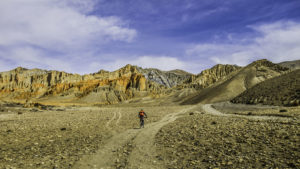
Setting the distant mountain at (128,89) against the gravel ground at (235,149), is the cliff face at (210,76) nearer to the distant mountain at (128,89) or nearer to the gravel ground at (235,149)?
the distant mountain at (128,89)

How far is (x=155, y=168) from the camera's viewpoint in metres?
10.1

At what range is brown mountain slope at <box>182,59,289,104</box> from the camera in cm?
9607

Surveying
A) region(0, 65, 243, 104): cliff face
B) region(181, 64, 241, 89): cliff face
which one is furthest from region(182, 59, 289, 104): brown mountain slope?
region(0, 65, 243, 104): cliff face

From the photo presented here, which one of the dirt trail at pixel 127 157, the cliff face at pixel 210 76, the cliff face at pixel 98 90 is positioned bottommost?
the dirt trail at pixel 127 157

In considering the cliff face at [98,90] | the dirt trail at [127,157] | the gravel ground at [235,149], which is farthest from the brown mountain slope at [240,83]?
the dirt trail at [127,157]

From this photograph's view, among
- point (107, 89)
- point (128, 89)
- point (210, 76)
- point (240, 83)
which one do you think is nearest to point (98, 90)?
point (107, 89)

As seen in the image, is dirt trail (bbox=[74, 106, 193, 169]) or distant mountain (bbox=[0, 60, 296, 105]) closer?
dirt trail (bbox=[74, 106, 193, 169])

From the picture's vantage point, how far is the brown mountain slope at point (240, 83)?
315 feet

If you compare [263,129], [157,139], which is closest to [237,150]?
[263,129]

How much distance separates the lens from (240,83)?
351ft

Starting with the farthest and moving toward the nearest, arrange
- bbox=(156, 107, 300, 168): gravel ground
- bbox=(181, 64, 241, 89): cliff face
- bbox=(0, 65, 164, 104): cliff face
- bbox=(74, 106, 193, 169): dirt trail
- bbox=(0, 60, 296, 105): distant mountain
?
bbox=(0, 65, 164, 104): cliff face
bbox=(181, 64, 241, 89): cliff face
bbox=(0, 60, 296, 105): distant mountain
bbox=(74, 106, 193, 169): dirt trail
bbox=(156, 107, 300, 168): gravel ground

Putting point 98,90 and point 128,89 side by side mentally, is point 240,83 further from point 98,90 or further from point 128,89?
point 98,90

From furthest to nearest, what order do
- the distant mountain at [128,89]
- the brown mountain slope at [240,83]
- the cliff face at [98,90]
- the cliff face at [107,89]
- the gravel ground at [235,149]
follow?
the cliff face at [98,90] < the cliff face at [107,89] < the distant mountain at [128,89] < the brown mountain slope at [240,83] < the gravel ground at [235,149]

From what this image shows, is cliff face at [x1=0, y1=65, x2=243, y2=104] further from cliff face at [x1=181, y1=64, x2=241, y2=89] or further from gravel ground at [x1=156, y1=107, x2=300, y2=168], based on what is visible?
gravel ground at [x1=156, y1=107, x2=300, y2=168]
